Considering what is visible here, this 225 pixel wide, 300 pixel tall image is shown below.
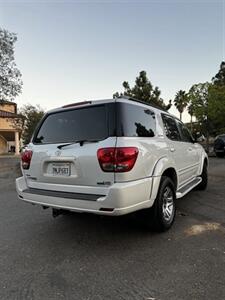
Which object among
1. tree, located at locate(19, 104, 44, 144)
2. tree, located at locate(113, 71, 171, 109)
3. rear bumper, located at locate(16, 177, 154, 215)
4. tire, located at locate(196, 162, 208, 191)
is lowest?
tire, located at locate(196, 162, 208, 191)

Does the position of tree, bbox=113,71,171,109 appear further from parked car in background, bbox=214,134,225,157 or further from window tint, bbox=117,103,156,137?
window tint, bbox=117,103,156,137

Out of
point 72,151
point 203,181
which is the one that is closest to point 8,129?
point 203,181

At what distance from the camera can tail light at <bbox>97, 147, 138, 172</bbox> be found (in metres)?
2.99

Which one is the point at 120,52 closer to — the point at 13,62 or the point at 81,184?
the point at 13,62

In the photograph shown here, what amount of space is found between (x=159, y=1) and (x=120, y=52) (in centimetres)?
321

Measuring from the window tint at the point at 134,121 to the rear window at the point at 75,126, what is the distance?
0.63 feet

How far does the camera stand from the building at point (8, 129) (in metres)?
30.0

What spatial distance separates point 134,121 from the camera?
3.43 m

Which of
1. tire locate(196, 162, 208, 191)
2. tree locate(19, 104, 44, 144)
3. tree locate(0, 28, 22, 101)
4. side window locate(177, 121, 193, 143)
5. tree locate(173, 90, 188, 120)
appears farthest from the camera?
tree locate(173, 90, 188, 120)

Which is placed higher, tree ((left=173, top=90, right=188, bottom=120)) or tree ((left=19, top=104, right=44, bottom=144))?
tree ((left=173, top=90, right=188, bottom=120))

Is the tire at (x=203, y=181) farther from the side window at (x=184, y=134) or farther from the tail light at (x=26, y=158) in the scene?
the tail light at (x=26, y=158)

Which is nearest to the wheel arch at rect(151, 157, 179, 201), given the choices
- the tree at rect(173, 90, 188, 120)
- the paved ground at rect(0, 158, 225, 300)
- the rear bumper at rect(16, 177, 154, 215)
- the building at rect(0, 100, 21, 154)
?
the rear bumper at rect(16, 177, 154, 215)

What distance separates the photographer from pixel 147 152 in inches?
133

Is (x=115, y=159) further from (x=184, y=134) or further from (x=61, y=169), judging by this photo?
(x=184, y=134)
